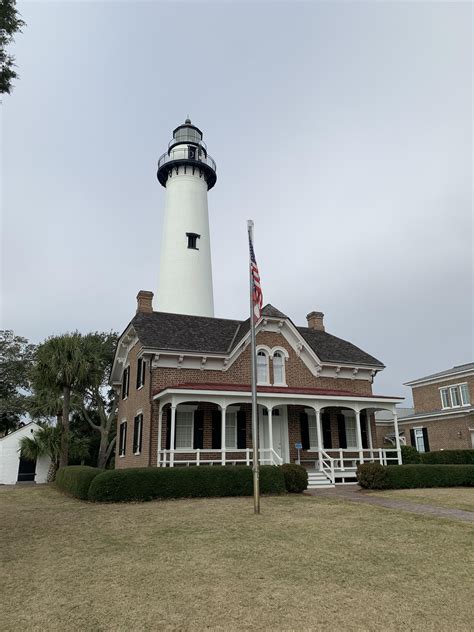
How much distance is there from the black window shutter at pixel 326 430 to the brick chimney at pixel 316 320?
23.8 ft

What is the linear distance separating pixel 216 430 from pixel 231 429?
88 cm

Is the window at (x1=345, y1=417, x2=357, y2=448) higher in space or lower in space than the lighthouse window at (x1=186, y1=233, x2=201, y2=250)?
lower

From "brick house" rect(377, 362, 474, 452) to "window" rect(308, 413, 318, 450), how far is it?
1627 centimetres

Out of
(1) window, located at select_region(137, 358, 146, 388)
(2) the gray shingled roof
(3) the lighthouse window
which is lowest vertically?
(1) window, located at select_region(137, 358, 146, 388)


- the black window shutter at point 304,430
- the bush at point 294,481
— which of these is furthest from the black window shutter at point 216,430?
the bush at point 294,481

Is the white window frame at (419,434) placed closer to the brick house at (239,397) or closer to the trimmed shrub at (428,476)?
the brick house at (239,397)

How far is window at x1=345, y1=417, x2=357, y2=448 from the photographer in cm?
2394

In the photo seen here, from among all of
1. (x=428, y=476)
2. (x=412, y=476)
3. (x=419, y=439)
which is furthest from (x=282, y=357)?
(x=419, y=439)

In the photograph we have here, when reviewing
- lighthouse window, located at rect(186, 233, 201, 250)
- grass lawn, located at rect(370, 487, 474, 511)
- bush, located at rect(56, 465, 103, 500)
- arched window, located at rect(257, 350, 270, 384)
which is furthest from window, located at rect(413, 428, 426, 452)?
bush, located at rect(56, 465, 103, 500)

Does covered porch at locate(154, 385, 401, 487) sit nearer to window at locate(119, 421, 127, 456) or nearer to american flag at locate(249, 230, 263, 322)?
window at locate(119, 421, 127, 456)

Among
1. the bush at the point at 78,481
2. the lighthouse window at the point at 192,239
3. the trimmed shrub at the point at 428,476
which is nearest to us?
the bush at the point at 78,481

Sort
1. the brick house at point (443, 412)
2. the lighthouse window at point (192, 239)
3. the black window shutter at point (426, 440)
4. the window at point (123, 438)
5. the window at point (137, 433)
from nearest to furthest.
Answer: the window at point (137, 433) < the window at point (123, 438) < the lighthouse window at point (192, 239) < the brick house at point (443, 412) < the black window shutter at point (426, 440)

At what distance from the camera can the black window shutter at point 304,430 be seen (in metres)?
22.5

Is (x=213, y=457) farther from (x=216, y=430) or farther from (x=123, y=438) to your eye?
(x=123, y=438)
